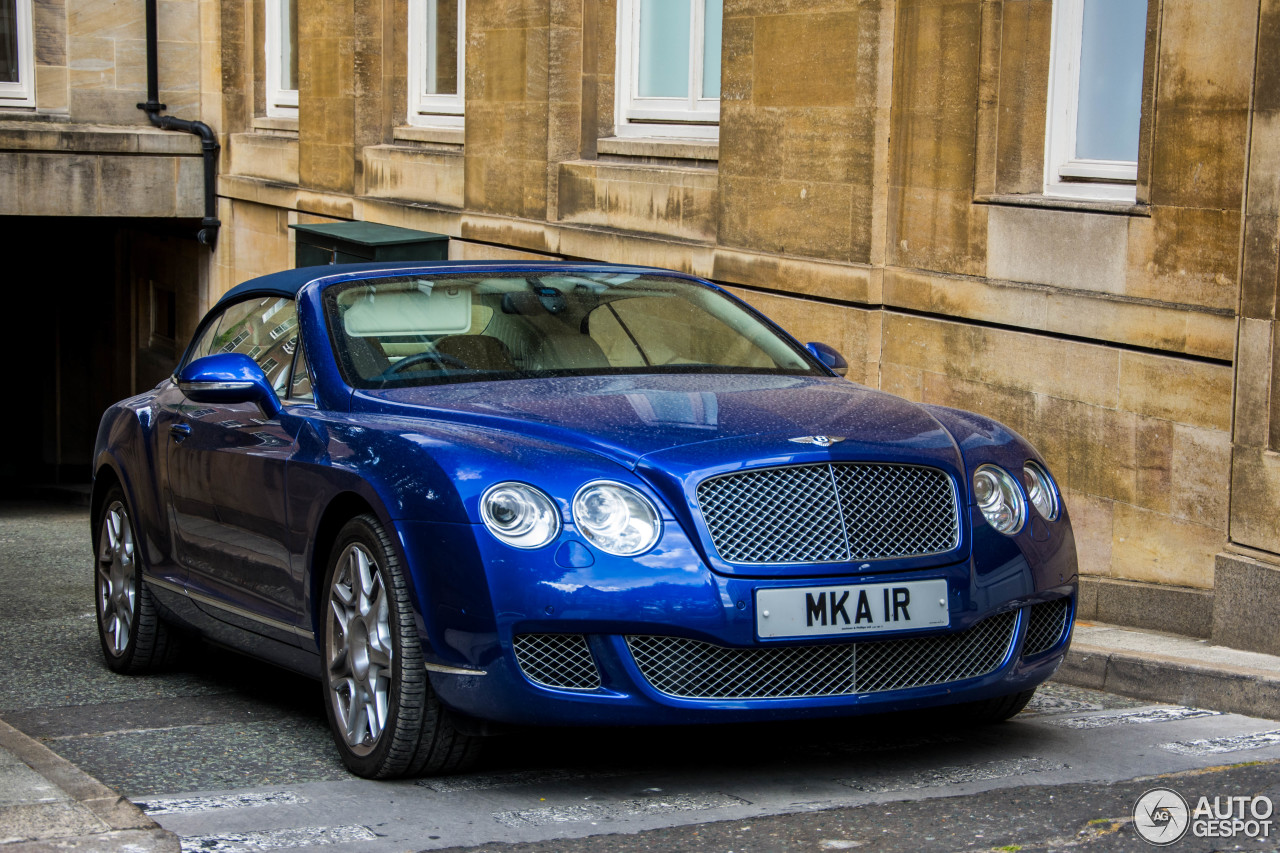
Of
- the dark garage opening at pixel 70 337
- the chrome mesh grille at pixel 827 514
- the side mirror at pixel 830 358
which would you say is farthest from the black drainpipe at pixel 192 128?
the chrome mesh grille at pixel 827 514

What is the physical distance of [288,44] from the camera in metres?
20.2

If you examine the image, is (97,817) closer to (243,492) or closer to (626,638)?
(626,638)

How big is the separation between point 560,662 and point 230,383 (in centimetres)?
172

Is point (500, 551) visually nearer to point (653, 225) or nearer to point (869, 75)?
point (869, 75)

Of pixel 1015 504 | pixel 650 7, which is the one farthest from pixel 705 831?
pixel 650 7

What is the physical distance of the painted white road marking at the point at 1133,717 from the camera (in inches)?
223

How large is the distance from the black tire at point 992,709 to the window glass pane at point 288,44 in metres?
15.9

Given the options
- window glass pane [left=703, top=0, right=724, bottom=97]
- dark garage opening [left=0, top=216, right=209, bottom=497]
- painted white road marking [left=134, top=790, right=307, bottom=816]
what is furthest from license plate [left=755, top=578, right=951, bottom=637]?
dark garage opening [left=0, top=216, right=209, bottom=497]

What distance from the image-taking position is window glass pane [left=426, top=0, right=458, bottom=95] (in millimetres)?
16328

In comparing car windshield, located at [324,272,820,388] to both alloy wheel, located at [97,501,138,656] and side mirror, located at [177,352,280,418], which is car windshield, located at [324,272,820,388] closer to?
side mirror, located at [177,352,280,418]

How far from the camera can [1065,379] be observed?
8484 mm

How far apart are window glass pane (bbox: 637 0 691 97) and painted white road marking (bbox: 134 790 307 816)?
8.71m

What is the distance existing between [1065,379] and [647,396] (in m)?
3.72

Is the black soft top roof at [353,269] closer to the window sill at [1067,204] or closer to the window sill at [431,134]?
the window sill at [1067,204]
